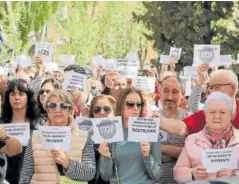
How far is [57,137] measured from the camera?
7172 millimetres

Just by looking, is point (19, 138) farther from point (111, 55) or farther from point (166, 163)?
point (111, 55)

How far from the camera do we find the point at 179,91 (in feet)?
28.5

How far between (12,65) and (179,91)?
9346 mm

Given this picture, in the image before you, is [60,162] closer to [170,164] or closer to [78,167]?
[78,167]

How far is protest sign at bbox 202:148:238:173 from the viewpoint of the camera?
7.07 meters

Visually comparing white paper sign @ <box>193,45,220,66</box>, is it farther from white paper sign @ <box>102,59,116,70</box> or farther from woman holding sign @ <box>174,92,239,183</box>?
woman holding sign @ <box>174,92,239,183</box>

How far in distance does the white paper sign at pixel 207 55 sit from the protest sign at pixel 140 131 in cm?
517

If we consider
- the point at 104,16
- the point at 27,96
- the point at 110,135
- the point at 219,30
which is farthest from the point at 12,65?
the point at 104,16

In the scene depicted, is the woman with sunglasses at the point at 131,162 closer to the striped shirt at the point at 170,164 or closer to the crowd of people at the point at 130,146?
the crowd of people at the point at 130,146

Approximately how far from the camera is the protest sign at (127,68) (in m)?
14.7

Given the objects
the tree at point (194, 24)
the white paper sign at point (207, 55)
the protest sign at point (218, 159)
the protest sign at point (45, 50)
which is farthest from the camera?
the tree at point (194, 24)

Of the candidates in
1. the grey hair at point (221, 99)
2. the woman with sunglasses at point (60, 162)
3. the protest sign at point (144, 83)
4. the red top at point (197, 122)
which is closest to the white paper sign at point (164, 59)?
the protest sign at point (144, 83)

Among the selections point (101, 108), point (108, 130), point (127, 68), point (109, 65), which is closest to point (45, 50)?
point (109, 65)

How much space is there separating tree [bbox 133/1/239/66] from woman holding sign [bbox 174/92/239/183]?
2161 centimetres
